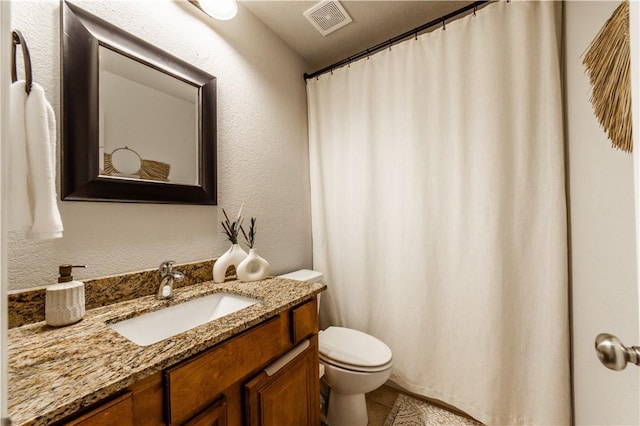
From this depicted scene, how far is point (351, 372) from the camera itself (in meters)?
1.20

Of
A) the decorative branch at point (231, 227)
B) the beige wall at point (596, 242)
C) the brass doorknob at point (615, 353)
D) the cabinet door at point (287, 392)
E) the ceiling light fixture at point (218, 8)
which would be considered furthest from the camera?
the decorative branch at point (231, 227)

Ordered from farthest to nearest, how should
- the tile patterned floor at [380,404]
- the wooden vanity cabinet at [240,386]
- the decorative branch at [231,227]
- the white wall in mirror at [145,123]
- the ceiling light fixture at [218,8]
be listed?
the tile patterned floor at [380,404]
the decorative branch at [231,227]
the ceiling light fixture at [218,8]
the white wall in mirror at [145,123]
the wooden vanity cabinet at [240,386]

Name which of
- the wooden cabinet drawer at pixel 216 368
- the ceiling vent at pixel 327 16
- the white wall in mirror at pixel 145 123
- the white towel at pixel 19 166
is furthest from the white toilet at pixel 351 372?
the ceiling vent at pixel 327 16

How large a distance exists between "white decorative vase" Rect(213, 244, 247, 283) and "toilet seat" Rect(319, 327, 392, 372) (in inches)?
25.9

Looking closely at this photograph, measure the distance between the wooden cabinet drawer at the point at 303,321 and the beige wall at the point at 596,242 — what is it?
92 cm

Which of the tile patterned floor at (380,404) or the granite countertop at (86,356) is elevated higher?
the granite countertop at (86,356)

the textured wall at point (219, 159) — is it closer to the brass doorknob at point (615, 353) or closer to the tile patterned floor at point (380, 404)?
the tile patterned floor at point (380, 404)

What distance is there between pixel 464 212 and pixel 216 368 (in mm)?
1345

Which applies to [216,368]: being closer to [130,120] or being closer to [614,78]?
[130,120]

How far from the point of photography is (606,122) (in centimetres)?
73

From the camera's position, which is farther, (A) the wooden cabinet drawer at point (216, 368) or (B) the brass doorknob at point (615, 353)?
(A) the wooden cabinet drawer at point (216, 368)

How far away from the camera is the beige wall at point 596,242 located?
0.67m

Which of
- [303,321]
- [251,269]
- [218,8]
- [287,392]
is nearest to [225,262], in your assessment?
[251,269]

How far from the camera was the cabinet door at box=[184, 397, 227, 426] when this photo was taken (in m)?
0.63
